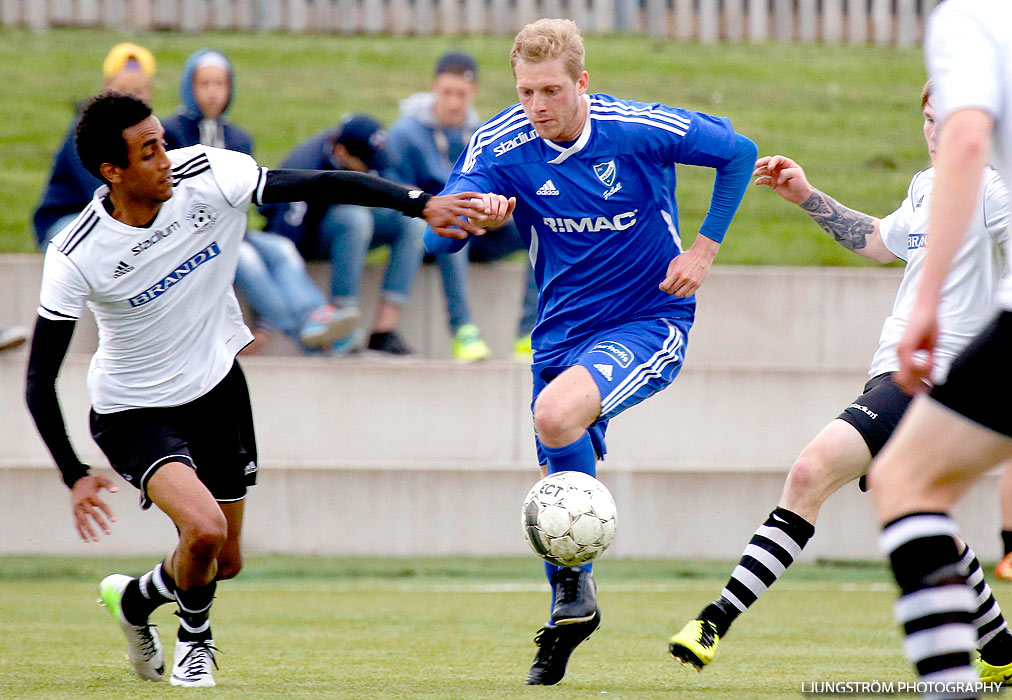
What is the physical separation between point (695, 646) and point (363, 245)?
18.5 ft

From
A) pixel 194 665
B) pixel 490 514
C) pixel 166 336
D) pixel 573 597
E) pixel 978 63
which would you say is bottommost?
pixel 490 514

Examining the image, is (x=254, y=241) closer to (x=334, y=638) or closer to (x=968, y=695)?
(x=334, y=638)

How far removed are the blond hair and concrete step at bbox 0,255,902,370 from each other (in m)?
5.65

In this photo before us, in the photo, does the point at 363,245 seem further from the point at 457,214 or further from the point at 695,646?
the point at 695,646

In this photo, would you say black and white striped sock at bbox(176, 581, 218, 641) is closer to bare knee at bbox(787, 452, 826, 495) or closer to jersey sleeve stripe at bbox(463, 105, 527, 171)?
jersey sleeve stripe at bbox(463, 105, 527, 171)

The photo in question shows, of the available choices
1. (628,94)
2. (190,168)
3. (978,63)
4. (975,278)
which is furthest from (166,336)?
(628,94)

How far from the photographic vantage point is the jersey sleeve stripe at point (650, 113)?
5041 millimetres

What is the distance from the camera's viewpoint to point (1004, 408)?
276 cm

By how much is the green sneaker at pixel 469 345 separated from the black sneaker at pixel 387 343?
44 centimetres

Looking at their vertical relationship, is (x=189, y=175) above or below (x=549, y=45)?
below

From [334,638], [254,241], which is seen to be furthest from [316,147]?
[334,638]

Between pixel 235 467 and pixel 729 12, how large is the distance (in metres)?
14.2

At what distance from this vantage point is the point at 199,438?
202 inches

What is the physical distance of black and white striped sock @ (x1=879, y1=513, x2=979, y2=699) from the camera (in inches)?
112
